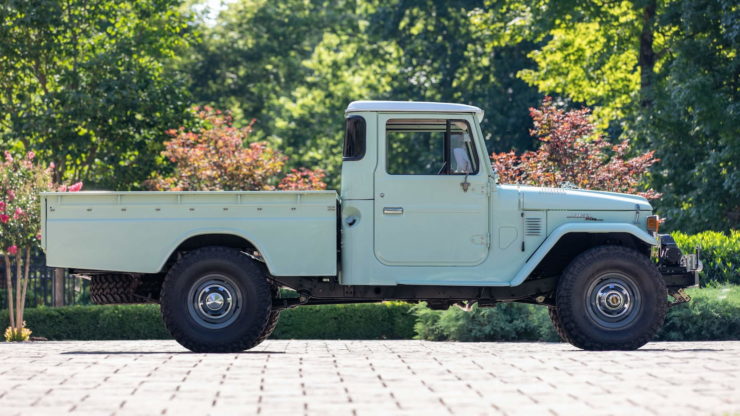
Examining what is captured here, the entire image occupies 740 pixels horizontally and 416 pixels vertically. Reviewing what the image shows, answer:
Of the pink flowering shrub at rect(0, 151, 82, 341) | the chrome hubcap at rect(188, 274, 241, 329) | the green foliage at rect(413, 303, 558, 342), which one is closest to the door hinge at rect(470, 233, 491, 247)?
the chrome hubcap at rect(188, 274, 241, 329)

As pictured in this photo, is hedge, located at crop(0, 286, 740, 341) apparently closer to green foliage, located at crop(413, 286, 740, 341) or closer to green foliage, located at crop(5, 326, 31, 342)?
green foliage, located at crop(413, 286, 740, 341)

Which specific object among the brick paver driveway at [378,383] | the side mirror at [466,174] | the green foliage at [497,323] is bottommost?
the green foliage at [497,323]

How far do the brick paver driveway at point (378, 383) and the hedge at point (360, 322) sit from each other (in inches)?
180

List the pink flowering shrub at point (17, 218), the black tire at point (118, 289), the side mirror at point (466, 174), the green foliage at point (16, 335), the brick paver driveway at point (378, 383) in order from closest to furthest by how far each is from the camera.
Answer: the brick paver driveway at point (378, 383) < the side mirror at point (466, 174) < the black tire at point (118, 289) < the green foliage at point (16, 335) < the pink flowering shrub at point (17, 218)

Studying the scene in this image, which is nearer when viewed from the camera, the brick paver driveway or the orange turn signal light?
the brick paver driveway

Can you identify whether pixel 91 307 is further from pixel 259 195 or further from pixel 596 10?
pixel 596 10

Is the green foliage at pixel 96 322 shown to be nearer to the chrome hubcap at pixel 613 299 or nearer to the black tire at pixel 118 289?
the black tire at pixel 118 289

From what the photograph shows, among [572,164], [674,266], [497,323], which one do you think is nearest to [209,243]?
[674,266]

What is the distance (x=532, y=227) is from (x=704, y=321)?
4379 mm

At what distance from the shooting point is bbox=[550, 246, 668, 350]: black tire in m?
10.8

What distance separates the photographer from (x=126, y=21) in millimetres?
26719

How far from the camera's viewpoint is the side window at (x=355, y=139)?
11.0 metres

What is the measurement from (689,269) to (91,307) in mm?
10500

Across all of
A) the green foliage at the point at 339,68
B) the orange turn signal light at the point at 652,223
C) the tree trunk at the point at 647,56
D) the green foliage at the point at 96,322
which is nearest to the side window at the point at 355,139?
the orange turn signal light at the point at 652,223
